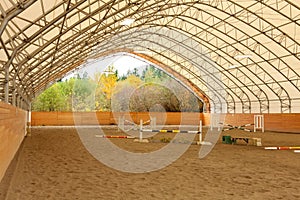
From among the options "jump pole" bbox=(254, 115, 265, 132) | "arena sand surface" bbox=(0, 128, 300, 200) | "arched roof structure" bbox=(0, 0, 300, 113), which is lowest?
"arena sand surface" bbox=(0, 128, 300, 200)

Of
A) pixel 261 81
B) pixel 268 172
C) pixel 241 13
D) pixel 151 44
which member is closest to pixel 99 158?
pixel 268 172

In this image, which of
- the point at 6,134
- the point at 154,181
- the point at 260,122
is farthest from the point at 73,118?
the point at 154,181

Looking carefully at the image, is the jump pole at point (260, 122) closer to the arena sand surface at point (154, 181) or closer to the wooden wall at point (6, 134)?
the arena sand surface at point (154, 181)

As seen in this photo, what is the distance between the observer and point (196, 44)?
1519 inches

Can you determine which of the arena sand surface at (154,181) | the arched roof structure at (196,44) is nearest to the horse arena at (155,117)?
the arena sand surface at (154,181)

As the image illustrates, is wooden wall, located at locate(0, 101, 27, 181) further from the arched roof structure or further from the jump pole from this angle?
the jump pole

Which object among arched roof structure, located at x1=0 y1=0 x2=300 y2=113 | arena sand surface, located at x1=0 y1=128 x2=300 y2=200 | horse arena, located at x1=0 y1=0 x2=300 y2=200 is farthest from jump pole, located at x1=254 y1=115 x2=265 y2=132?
arena sand surface, located at x1=0 y1=128 x2=300 y2=200

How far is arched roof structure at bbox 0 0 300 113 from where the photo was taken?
22.0 metres

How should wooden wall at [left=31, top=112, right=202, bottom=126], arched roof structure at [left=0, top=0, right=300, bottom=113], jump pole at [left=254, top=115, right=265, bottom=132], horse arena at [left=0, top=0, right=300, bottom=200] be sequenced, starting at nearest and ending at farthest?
horse arena at [left=0, top=0, right=300, bottom=200], arched roof structure at [left=0, top=0, right=300, bottom=113], jump pole at [left=254, top=115, right=265, bottom=132], wooden wall at [left=31, top=112, right=202, bottom=126]

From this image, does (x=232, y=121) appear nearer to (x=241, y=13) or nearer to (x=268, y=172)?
(x=241, y=13)

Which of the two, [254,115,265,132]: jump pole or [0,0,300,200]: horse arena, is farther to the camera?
[254,115,265,132]: jump pole

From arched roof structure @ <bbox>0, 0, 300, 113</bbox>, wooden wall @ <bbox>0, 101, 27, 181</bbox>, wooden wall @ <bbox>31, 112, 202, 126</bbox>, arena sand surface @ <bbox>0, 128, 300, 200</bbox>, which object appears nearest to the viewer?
arena sand surface @ <bbox>0, 128, 300, 200</bbox>

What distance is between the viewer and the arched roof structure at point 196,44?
22000mm

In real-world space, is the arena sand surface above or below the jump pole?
below
